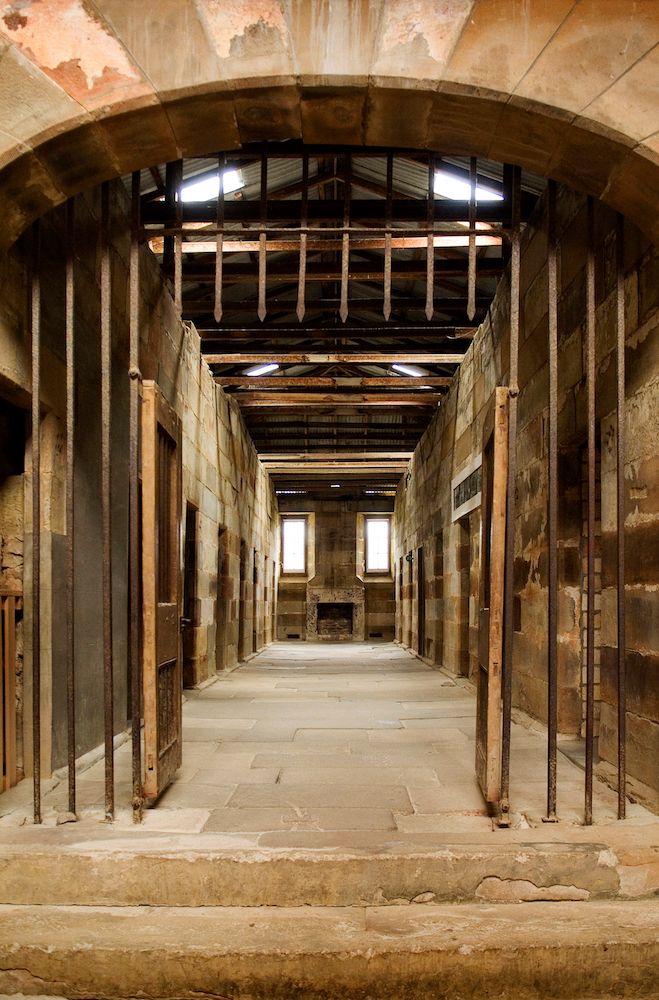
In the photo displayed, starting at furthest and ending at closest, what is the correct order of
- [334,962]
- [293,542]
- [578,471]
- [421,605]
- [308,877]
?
[293,542]
[421,605]
[578,471]
[308,877]
[334,962]

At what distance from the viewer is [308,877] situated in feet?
8.04

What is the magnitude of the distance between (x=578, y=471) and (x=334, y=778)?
2430mm

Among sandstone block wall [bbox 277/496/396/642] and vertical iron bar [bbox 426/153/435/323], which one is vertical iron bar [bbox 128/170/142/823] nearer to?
vertical iron bar [bbox 426/153/435/323]

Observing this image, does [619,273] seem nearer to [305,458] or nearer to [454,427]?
[454,427]

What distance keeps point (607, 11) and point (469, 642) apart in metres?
6.09

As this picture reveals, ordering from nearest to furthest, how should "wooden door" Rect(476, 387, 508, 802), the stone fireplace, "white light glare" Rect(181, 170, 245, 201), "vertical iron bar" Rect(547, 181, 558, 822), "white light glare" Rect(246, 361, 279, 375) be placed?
"vertical iron bar" Rect(547, 181, 558, 822)
"wooden door" Rect(476, 387, 508, 802)
"white light glare" Rect(181, 170, 245, 201)
"white light glare" Rect(246, 361, 279, 375)
the stone fireplace

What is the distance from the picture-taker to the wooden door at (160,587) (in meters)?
2.93

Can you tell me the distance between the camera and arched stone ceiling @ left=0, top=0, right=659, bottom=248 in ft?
8.64

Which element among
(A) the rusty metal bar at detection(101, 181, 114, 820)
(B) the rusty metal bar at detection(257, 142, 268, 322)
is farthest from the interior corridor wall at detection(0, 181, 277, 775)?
(B) the rusty metal bar at detection(257, 142, 268, 322)

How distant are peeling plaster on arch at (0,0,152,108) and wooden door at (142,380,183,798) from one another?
116 cm

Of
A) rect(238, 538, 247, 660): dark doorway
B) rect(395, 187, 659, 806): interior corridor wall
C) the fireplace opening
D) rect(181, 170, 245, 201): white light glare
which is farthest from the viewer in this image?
the fireplace opening

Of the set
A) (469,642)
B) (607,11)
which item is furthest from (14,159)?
(469,642)

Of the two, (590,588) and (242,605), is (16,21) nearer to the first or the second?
(590,588)

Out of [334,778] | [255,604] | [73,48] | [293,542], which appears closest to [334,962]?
[334,778]
